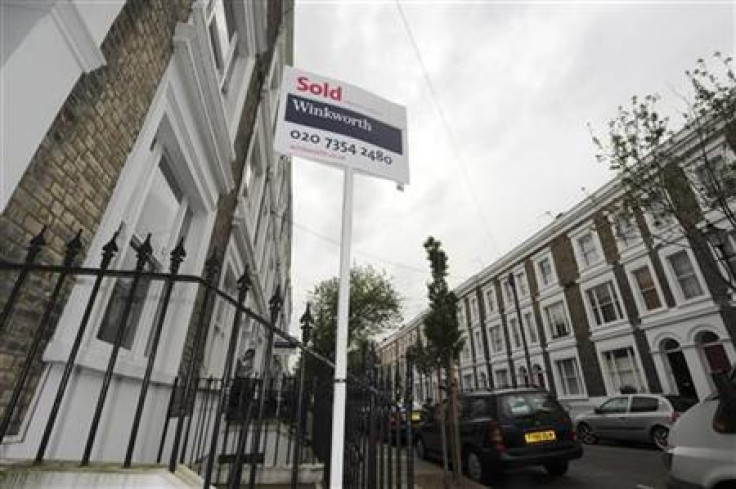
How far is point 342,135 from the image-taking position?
Answer: 2562mm

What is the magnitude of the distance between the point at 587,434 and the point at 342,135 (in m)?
16.2

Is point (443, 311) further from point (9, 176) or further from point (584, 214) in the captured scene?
point (9, 176)

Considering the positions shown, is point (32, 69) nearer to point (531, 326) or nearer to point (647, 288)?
point (647, 288)

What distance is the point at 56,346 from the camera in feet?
8.01

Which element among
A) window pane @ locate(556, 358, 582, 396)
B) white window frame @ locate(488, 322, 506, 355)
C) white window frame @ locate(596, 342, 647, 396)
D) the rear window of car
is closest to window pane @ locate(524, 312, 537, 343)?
window pane @ locate(556, 358, 582, 396)

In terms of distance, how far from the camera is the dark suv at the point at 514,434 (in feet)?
22.7

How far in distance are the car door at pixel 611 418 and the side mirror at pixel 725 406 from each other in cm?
1173

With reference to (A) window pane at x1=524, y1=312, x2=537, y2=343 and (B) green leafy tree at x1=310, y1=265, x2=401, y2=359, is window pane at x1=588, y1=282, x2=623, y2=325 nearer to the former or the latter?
(A) window pane at x1=524, y1=312, x2=537, y2=343

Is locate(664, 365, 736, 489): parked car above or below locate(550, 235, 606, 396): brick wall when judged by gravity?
below

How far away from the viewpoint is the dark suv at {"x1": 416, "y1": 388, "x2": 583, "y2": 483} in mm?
6922

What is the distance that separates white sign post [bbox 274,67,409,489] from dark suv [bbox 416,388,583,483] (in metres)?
6.16

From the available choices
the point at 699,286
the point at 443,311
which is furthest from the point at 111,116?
the point at 699,286

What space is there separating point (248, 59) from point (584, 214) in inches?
832

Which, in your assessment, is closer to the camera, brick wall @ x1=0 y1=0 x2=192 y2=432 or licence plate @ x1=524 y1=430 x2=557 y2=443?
brick wall @ x1=0 y1=0 x2=192 y2=432
